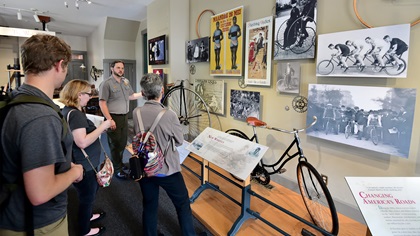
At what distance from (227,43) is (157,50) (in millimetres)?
1836

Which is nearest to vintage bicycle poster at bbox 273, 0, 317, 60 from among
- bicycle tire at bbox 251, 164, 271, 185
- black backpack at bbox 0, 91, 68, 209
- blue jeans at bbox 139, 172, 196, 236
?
bicycle tire at bbox 251, 164, 271, 185

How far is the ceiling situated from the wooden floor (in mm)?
4179

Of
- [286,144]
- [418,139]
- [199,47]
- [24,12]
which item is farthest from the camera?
[24,12]

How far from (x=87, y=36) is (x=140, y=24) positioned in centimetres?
341

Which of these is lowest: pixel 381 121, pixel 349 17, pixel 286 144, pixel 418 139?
pixel 286 144

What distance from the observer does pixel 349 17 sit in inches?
84.0

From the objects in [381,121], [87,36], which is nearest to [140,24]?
[87,36]

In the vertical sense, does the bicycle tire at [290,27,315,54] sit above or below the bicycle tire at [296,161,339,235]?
above

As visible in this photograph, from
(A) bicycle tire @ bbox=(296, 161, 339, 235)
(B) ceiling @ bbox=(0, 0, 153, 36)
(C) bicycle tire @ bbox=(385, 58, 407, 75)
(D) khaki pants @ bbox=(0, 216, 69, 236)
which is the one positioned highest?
(B) ceiling @ bbox=(0, 0, 153, 36)

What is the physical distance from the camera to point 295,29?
247 cm

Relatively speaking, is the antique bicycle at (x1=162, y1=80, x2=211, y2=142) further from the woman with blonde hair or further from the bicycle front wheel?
the woman with blonde hair

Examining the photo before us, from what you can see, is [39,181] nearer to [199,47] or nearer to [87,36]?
[199,47]

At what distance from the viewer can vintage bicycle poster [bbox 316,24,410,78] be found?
1.81 m

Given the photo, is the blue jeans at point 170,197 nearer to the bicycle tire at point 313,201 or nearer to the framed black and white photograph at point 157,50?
the bicycle tire at point 313,201
